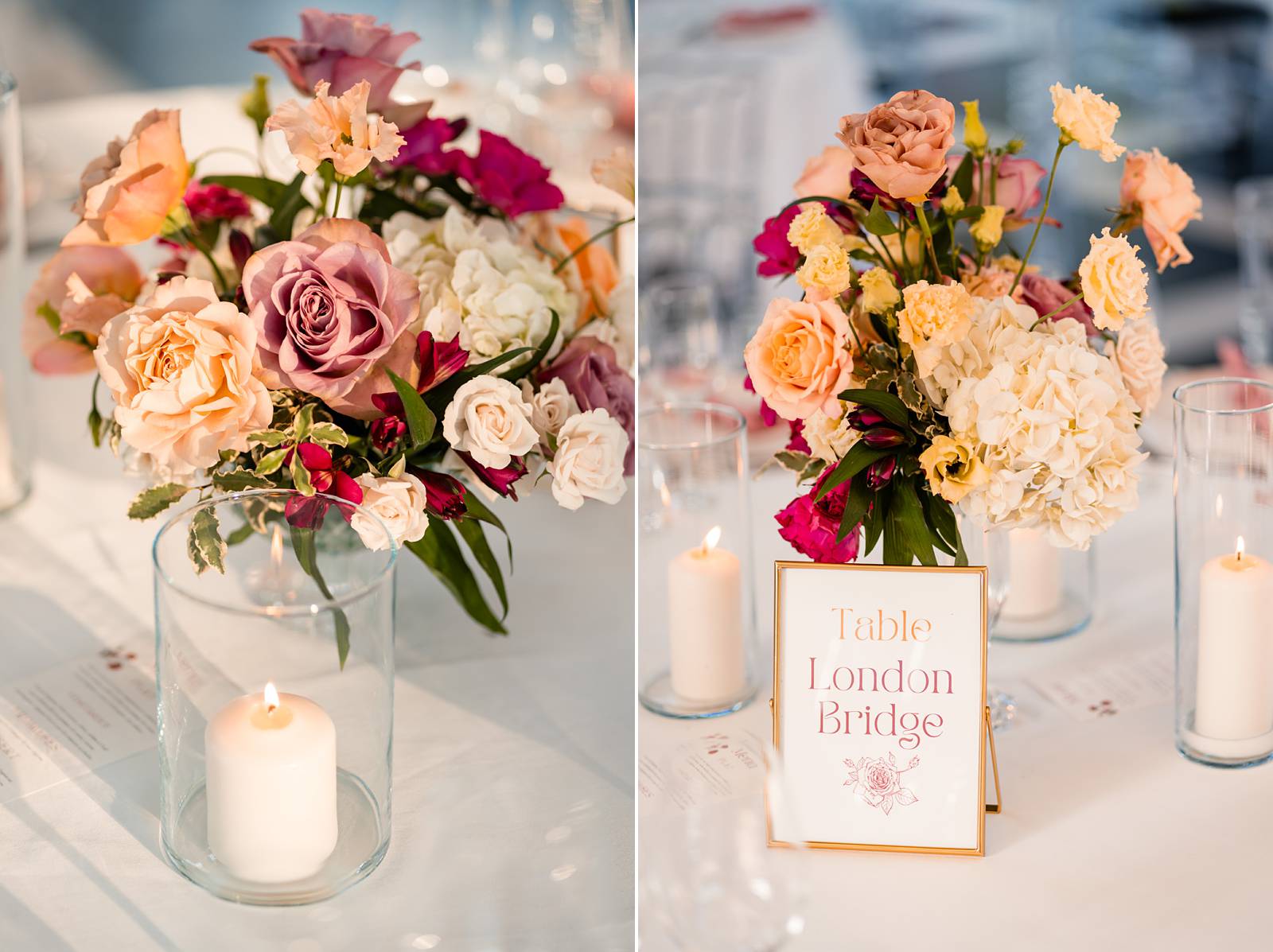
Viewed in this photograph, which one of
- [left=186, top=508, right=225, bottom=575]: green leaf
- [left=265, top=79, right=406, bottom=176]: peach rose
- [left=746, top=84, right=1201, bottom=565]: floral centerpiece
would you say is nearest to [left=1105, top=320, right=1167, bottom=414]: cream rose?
[left=746, top=84, right=1201, bottom=565]: floral centerpiece

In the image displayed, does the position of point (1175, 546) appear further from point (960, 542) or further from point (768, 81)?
point (768, 81)

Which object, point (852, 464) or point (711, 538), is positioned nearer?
point (852, 464)

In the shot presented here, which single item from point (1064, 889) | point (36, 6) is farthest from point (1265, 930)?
point (36, 6)

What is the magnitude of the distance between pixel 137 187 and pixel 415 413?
11.4 inches

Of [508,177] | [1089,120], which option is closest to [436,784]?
[508,177]

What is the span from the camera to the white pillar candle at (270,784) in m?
0.82

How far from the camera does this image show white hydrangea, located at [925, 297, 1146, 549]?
835 mm

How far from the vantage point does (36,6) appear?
16.9 feet

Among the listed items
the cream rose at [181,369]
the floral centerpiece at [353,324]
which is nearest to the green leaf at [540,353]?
the floral centerpiece at [353,324]

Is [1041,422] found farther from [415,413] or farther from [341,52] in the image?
[341,52]

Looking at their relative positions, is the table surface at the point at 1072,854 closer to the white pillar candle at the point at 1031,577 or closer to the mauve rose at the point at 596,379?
the white pillar candle at the point at 1031,577

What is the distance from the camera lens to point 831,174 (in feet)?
3.24

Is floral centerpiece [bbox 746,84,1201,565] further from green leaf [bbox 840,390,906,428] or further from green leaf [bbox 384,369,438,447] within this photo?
green leaf [bbox 384,369,438,447]

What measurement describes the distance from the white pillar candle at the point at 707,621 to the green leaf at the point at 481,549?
137mm
